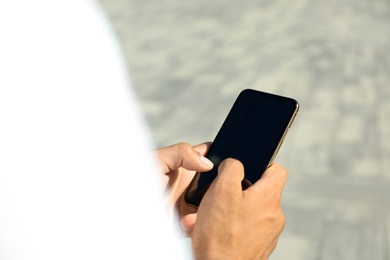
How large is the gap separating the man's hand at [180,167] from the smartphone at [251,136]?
3cm

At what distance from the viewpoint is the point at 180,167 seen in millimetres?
839

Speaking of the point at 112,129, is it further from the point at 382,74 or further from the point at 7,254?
the point at 382,74

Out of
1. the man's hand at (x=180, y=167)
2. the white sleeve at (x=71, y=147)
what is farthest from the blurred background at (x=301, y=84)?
the man's hand at (x=180, y=167)

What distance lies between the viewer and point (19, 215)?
2.91 ft

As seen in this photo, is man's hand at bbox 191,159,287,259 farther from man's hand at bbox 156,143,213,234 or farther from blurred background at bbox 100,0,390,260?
blurred background at bbox 100,0,390,260

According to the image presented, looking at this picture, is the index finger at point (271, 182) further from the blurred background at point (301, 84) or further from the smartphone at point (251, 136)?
the blurred background at point (301, 84)

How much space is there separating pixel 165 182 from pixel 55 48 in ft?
2.58

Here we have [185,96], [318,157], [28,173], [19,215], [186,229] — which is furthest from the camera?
[185,96]

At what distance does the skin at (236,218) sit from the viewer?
676mm

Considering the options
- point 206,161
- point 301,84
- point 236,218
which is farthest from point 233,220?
point 301,84

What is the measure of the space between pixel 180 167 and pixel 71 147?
43 cm

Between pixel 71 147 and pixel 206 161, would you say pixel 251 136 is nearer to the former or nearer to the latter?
pixel 206 161

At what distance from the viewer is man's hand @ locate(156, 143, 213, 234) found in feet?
2.60

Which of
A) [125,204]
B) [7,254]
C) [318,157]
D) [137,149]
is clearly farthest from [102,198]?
[318,157]
